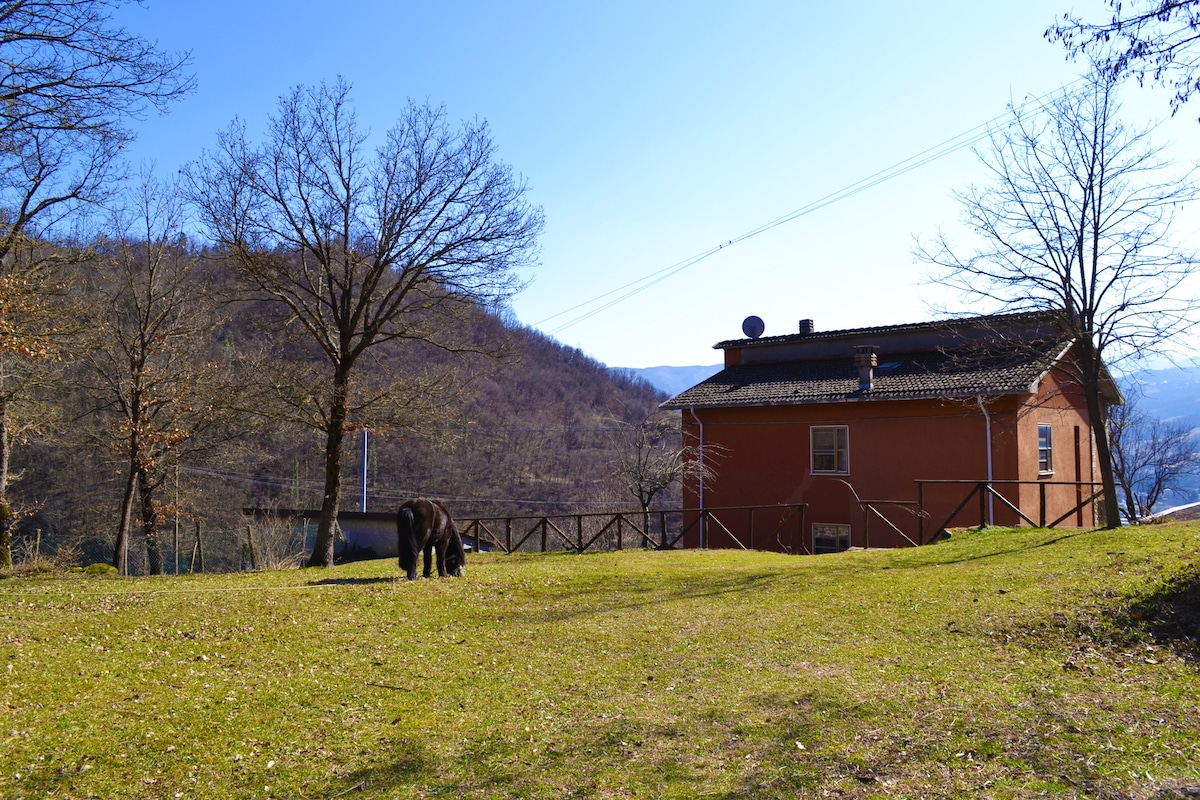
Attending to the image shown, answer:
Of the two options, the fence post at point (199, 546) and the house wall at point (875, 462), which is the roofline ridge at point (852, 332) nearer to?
the house wall at point (875, 462)

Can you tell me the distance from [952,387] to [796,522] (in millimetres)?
5747

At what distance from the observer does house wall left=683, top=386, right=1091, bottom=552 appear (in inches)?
779

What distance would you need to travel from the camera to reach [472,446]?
58.7 metres

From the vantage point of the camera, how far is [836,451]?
22562mm

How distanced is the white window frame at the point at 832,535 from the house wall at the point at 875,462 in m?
0.15

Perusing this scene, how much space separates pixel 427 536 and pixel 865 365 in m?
14.1

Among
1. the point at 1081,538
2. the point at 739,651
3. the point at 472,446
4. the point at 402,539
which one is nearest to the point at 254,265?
the point at 402,539

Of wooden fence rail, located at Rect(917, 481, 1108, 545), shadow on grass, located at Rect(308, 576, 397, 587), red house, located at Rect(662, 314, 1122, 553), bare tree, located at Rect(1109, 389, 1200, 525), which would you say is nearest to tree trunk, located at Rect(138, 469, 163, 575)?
shadow on grass, located at Rect(308, 576, 397, 587)

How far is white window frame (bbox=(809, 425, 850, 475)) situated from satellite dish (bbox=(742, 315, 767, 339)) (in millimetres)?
6205

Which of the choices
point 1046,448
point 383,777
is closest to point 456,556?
point 383,777

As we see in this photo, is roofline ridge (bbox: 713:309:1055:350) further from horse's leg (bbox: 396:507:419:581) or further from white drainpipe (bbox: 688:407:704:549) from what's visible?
horse's leg (bbox: 396:507:419:581)

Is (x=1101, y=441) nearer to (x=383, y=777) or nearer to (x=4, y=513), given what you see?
(x=383, y=777)

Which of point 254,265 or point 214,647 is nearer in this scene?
point 214,647

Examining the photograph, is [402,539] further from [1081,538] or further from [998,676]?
[1081,538]
